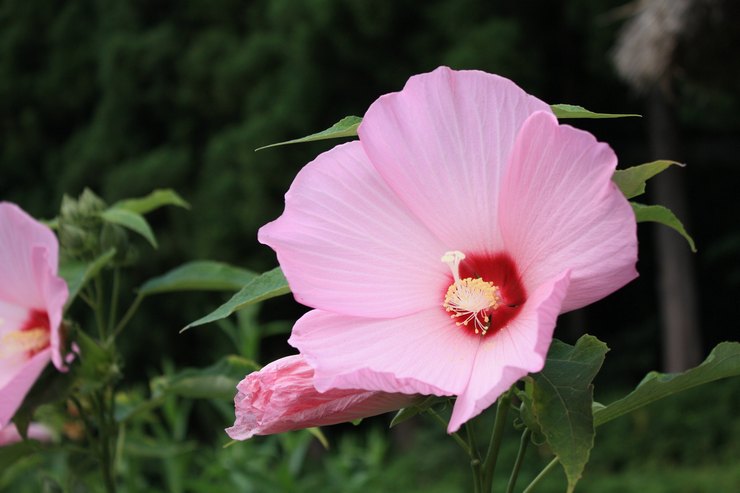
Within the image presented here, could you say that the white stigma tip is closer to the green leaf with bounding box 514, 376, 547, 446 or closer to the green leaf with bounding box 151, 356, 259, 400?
the green leaf with bounding box 514, 376, 547, 446

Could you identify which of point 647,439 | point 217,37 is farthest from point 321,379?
point 217,37

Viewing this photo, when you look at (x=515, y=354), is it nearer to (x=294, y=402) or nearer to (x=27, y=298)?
(x=294, y=402)

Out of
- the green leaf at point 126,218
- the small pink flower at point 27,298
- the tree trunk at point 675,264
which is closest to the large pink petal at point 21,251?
the small pink flower at point 27,298

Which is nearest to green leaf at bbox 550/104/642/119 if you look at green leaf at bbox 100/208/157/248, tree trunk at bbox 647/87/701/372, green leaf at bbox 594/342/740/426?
green leaf at bbox 594/342/740/426

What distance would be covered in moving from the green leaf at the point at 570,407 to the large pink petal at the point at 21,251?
454 mm

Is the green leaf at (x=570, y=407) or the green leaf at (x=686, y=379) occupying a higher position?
the green leaf at (x=570, y=407)

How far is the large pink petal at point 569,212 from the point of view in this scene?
18.8 inches

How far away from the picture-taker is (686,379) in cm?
59

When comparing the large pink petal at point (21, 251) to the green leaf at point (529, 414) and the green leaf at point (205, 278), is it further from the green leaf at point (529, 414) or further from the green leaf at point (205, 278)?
the green leaf at point (529, 414)

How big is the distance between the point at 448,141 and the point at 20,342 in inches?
18.6

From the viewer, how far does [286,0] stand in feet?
22.4

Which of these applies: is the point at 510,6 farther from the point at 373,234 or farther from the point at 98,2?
the point at 373,234

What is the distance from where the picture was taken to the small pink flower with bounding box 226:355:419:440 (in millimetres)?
532

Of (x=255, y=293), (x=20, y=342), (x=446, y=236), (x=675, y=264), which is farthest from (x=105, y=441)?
(x=675, y=264)
